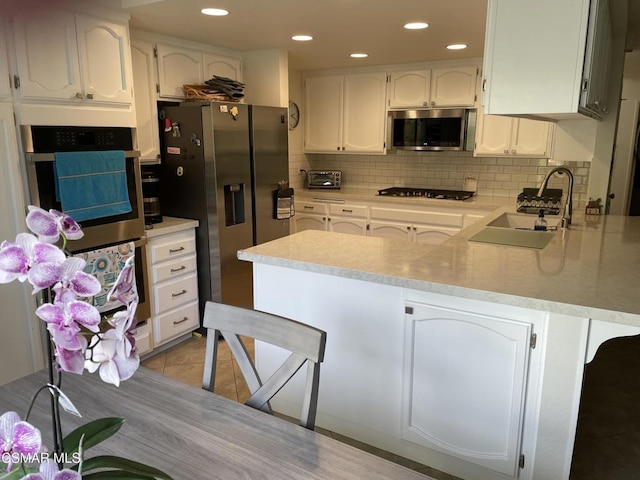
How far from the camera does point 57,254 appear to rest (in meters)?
0.65

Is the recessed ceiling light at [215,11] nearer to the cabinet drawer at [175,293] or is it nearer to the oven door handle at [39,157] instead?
the oven door handle at [39,157]

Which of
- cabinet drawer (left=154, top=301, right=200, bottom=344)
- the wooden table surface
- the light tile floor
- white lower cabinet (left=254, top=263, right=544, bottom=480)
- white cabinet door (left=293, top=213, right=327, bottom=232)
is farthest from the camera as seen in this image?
white cabinet door (left=293, top=213, right=327, bottom=232)

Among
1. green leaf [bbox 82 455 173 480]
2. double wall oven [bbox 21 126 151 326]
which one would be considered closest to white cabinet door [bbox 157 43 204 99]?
A: double wall oven [bbox 21 126 151 326]

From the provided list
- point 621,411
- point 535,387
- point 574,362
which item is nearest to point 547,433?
point 535,387

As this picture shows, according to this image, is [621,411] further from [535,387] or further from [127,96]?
[127,96]

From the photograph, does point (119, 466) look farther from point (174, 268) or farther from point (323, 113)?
Result: point (323, 113)

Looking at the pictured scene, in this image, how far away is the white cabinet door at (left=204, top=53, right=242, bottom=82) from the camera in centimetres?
367

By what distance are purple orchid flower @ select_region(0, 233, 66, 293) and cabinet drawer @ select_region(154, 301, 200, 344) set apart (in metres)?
2.66

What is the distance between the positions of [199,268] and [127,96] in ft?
4.16

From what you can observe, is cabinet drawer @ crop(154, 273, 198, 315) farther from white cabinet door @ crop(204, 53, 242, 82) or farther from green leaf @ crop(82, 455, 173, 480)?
green leaf @ crop(82, 455, 173, 480)

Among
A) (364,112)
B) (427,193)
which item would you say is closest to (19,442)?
(427,193)

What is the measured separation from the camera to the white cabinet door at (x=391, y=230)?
4.47 meters

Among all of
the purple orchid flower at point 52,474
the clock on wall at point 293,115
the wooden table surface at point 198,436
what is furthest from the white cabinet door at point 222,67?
the purple orchid flower at point 52,474

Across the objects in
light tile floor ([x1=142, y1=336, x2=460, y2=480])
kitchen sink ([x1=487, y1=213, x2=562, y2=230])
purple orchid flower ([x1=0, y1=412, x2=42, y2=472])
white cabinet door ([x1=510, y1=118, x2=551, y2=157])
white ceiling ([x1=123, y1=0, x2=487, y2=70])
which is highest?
white ceiling ([x1=123, y1=0, x2=487, y2=70])
